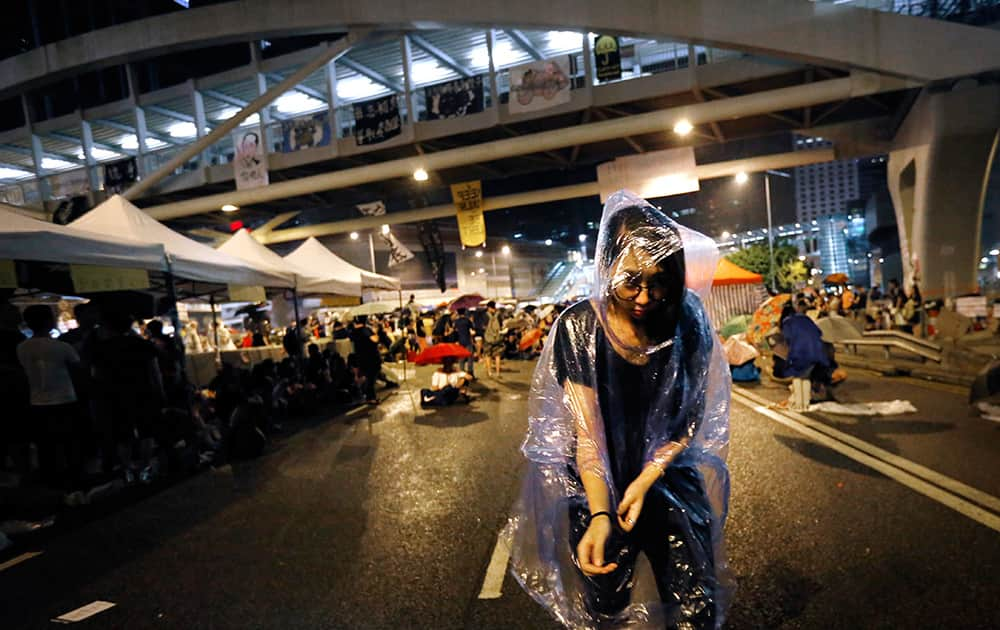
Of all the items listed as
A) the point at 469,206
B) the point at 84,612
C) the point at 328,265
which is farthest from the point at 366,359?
the point at 469,206

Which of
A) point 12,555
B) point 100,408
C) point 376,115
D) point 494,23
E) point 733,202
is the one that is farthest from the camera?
point 733,202

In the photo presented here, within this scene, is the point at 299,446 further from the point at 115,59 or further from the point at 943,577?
the point at 115,59

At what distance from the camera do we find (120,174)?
20.9 m

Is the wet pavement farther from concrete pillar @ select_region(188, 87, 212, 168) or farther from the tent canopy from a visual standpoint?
concrete pillar @ select_region(188, 87, 212, 168)

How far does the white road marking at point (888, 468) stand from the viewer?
3543 mm

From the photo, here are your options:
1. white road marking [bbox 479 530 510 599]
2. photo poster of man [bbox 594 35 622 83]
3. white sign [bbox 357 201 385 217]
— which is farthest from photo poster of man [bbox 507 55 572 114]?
white road marking [bbox 479 530 510 599]

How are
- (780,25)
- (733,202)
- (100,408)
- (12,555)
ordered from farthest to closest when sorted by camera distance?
1. (733,202)
2. (780,25)
3. (100,408)
4. (12,555)

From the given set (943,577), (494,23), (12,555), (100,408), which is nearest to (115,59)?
(494,23)

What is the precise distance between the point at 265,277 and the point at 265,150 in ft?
41.0

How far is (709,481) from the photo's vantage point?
6.14ft

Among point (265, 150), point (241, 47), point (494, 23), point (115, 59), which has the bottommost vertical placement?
point (265, 150)

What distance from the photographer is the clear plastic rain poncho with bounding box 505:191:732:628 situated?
161cm

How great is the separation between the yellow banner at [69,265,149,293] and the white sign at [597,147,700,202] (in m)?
13.3

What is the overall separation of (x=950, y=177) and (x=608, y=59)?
9.76 meters
